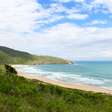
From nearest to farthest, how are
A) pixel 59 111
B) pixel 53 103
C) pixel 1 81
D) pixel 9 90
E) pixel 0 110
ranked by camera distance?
pixel 0 110 → pixel 59 111 → pixel 53 103 → pixel 9 90 → pixel 1 81

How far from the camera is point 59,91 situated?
21.7 meters

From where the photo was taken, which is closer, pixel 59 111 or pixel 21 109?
pixel 21 109

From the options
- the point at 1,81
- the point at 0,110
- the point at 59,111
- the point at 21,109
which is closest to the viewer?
the point at 0,110

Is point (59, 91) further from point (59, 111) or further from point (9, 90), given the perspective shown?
point (59, 111)

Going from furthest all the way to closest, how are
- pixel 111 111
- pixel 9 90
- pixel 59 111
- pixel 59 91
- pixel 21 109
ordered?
1. pixel 59 91
2. pixel 111 111
3. pixel 9 90
4. pixel 59 111
5. pixel 21 109

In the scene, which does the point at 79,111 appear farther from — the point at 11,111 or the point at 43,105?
the point at 11,111

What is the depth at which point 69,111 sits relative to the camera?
9.83m

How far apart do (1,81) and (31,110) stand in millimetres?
4652

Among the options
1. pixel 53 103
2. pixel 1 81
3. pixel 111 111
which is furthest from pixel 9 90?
pixel 111 111

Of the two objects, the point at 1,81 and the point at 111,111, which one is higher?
the point at 1,81

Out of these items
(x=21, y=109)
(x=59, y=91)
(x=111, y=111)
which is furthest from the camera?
(x=59, y=91)

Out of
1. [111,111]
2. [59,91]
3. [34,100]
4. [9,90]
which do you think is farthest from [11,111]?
[59,91]

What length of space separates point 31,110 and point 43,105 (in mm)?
1707

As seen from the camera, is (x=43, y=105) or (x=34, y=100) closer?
(x=43, y=105)
